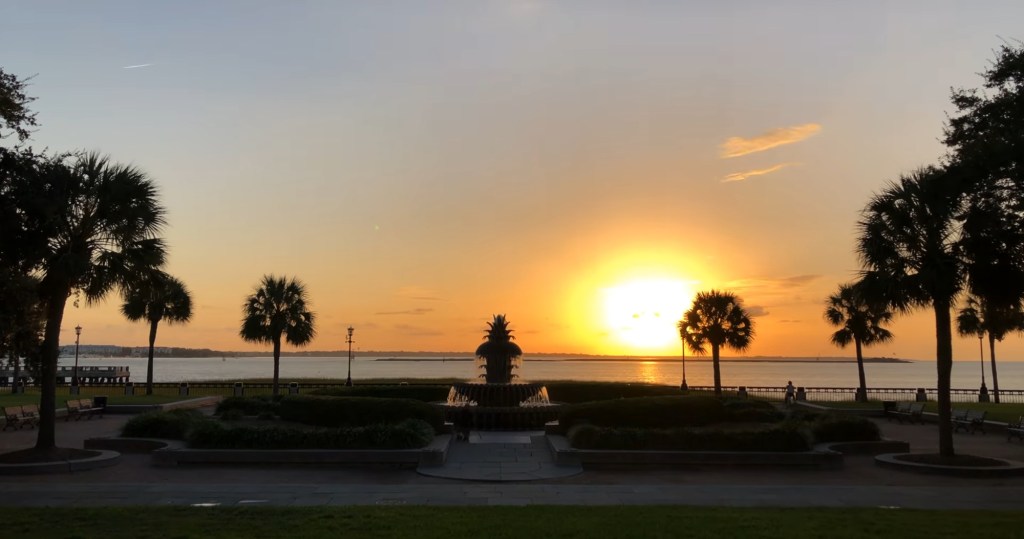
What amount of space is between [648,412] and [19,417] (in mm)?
21190

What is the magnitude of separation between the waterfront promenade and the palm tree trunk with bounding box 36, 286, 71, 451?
1.97 meters

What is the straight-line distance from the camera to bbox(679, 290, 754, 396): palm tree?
43.3 m

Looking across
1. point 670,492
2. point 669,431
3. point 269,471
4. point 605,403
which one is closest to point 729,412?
point 605,403

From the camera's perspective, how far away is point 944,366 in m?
17.7

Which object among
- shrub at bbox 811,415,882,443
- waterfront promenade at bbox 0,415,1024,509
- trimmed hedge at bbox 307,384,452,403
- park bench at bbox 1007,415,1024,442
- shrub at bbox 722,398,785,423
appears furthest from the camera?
trimmed hedge at bbox 307,384,452,403

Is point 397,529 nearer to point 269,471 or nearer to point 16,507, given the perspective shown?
point 16,507

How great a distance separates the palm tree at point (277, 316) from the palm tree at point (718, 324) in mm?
22593

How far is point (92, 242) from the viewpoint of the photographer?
724 inches

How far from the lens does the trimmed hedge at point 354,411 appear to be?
866 inches

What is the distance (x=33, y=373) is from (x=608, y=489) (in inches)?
564

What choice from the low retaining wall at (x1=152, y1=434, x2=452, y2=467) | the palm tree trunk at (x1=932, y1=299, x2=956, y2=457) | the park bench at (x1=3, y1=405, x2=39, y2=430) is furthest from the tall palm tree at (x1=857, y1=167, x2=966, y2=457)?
the park bench at (x1=3, y1=405, x2=39, y2=430)

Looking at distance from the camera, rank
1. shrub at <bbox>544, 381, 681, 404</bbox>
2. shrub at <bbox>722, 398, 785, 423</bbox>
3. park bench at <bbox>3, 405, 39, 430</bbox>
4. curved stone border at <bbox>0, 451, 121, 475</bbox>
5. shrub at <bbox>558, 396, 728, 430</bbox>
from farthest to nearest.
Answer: shrub at <bbox>544, 381, 681, 404</bbox> < shrub at <bbox>722, 398, 785, 423</bbox> < park bench at <bbox>3, 405, 39, 430</bbox> < shrub at <bbox>558, 396, 728, 430</bbox> < curved stone border at <bbox>0, 451, 121, 475</bbox>

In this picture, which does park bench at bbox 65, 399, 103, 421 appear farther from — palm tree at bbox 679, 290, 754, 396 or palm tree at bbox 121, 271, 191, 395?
palm tree at bbox 679, 290, 754, 396

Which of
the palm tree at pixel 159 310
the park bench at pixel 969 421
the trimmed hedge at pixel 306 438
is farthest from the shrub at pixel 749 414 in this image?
the palm tree at pixel 159 310
